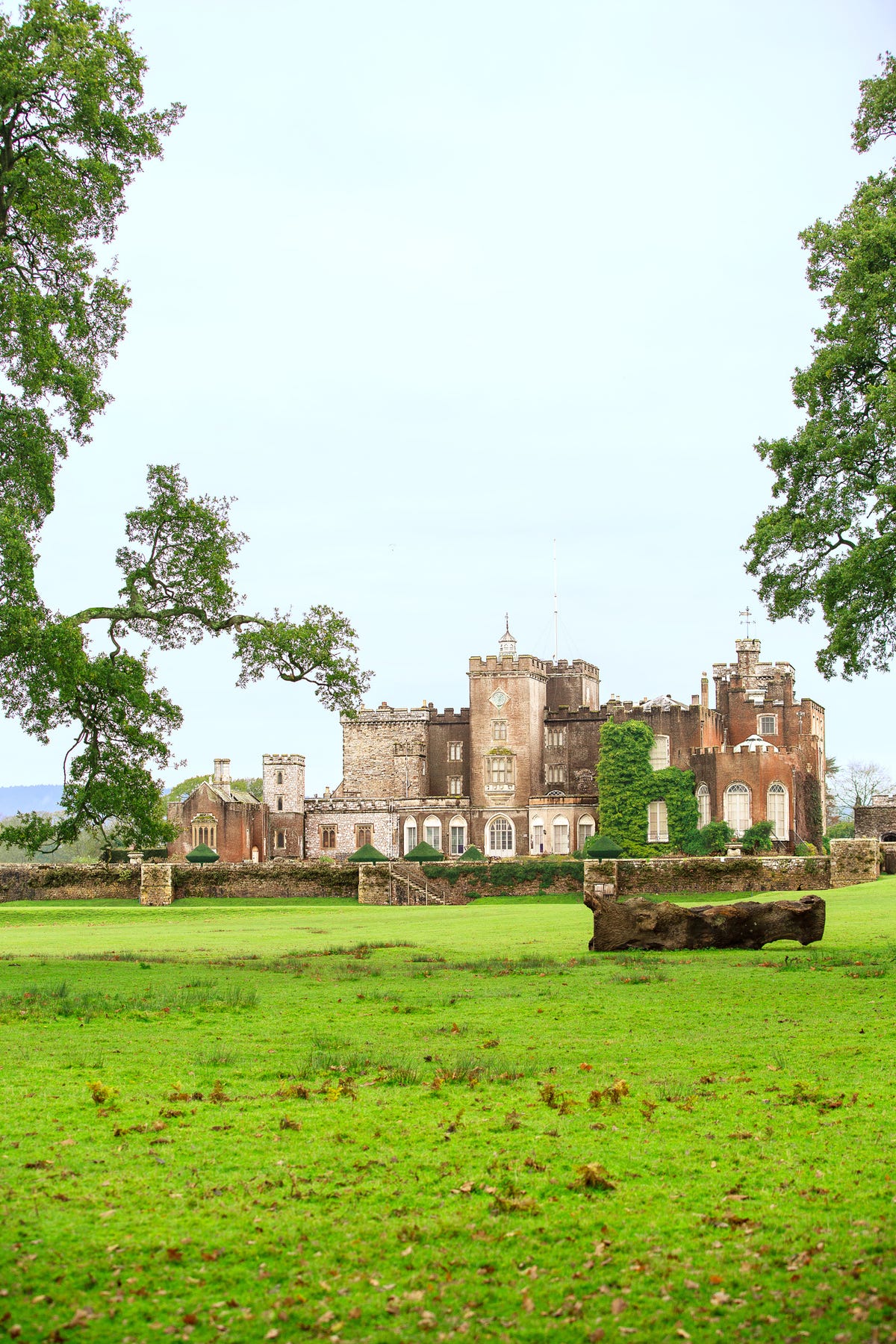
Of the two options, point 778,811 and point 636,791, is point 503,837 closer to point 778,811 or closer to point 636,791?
point 636,791

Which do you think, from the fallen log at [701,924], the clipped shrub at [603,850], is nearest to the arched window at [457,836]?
the clipped shrub at [603,850]

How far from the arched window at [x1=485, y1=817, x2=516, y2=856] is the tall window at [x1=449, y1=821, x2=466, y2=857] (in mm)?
1545

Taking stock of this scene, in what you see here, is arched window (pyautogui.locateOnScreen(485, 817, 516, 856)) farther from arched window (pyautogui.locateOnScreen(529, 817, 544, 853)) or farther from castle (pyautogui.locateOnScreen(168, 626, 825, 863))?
arched window (pyautogui.locateOnScreen(529, 817, 544, 853))

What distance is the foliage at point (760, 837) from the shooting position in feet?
205

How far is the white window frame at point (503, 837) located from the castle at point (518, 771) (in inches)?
3.0

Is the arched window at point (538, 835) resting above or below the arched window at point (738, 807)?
below

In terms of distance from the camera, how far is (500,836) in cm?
7400

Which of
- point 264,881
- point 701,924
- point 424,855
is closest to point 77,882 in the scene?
point 264,881

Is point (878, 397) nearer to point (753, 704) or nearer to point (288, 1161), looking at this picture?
point (288, 1161)

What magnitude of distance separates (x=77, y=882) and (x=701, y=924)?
29624mm

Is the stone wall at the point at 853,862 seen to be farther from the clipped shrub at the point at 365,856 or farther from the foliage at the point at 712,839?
the foliage at the point at 712,839

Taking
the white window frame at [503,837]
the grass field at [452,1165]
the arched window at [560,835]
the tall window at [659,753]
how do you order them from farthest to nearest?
the white window frame at [503,837]
the arched window at [560,835]
the tall window at [659,753]
the grass field at [452,1165]

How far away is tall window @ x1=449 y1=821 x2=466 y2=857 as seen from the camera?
7475 cm

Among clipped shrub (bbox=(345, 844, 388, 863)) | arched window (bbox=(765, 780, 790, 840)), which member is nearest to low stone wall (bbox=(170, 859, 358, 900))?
clipped shrub (bbox=(345, 844, 388, 863))
